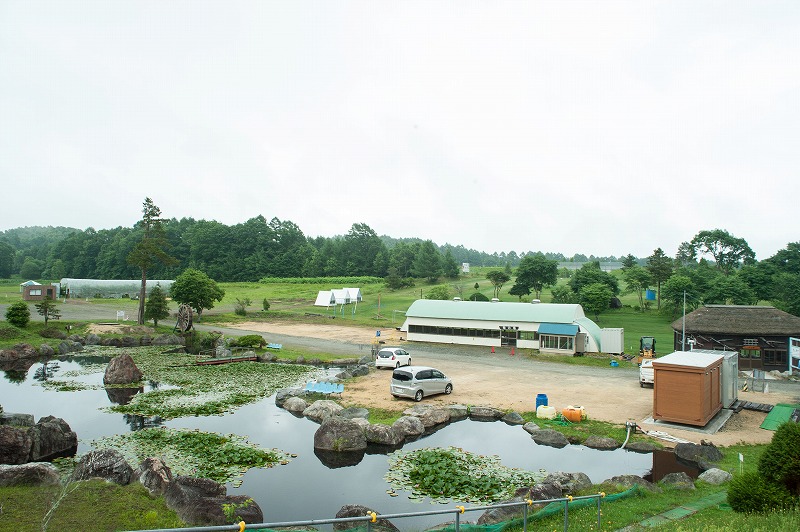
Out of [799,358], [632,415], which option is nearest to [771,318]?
[799,358]

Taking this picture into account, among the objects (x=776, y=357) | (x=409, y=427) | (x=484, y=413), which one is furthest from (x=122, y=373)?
(x=776, y=357)

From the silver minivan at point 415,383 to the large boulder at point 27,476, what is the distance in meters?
14.8

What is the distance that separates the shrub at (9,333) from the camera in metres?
41.6

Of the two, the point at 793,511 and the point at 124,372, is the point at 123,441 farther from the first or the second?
the point at 793,511

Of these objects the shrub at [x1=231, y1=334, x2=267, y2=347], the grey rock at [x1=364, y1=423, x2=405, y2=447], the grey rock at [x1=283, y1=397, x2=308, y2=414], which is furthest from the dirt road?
the shrub at [x1=231, y1=334, x2=267, y2=347]

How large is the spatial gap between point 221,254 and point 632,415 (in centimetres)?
11758

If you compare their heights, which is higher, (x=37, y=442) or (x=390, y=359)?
(x=390, y=359)

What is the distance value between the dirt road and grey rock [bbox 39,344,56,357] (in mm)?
23300

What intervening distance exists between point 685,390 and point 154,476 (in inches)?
772

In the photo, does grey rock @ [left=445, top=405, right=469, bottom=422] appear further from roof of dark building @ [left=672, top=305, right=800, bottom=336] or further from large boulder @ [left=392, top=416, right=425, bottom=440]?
roof of dark building @ [left=672, top=305, right=800, bottom=336]

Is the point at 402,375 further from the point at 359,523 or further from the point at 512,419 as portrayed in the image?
the point at 359,523

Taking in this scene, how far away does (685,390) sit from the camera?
20.8 meters

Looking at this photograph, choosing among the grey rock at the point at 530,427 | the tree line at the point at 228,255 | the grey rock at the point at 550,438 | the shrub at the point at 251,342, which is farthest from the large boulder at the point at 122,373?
the tree line at the point at 228,255

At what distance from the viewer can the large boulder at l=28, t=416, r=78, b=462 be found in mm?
15922
